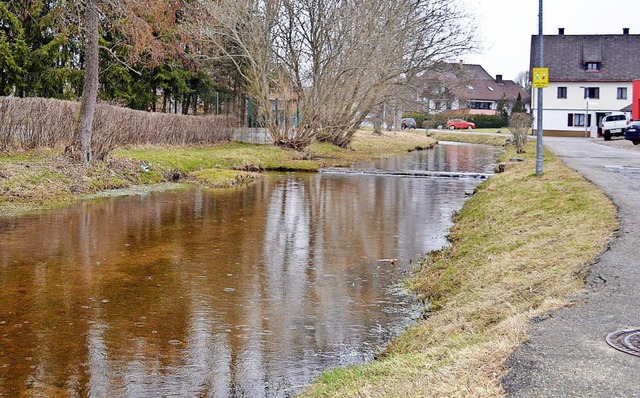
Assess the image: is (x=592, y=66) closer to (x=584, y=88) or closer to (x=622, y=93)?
(x=584, y=88)

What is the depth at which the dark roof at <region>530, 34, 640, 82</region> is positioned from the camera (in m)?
69.9

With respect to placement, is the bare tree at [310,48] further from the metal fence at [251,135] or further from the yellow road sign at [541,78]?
the yellow road sign at [541,78]

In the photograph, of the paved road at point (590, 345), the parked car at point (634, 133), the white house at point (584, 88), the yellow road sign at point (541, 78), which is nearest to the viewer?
the paved road at point (590, 345)

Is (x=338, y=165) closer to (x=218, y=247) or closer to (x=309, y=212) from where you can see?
(x=309, y=212)

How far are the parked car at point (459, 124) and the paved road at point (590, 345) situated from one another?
7887cm

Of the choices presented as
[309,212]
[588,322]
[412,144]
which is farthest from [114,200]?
[412,144]

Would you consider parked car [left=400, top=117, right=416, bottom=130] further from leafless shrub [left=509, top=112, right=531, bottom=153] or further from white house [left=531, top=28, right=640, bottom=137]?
leafless shrub [left=509, top=112, right=531, bottom=153]

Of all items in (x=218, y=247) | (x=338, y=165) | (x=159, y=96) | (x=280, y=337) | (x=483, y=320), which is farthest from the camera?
(x=159, y=96)

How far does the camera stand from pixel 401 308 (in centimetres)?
910

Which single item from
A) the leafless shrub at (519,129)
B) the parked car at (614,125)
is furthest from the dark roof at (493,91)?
the leafless shrub at (519,129)

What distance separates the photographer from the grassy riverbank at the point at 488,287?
17.0 feet

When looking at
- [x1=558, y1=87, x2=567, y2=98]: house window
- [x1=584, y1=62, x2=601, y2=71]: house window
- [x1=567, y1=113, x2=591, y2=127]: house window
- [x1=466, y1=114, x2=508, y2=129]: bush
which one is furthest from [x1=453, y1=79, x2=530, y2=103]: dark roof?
[x1=567, y1=113, x2=591, y2=127]: house window

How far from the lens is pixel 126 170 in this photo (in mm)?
22344

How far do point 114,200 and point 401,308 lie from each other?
11440 mm
